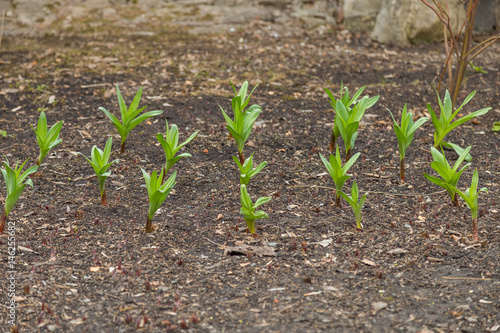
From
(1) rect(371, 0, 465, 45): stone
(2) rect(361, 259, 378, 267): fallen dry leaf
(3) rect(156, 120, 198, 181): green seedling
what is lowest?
(2) rect(361, 259, 378, 267): fallen dry leaf

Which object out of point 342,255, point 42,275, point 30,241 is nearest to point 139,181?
point 30,241

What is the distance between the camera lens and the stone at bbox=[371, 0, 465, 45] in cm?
626

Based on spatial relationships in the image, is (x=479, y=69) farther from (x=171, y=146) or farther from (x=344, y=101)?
(x=171, y=146)

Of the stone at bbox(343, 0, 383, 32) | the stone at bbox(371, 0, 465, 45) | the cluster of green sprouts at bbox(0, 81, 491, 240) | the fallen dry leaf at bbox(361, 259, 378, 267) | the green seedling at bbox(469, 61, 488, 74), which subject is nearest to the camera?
the fallen dry leaf at bbox(361, 259, 378, 267)

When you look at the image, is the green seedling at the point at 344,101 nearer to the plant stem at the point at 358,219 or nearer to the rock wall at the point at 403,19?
the plant stem at the point at 358,219

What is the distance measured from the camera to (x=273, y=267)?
2.56 metres

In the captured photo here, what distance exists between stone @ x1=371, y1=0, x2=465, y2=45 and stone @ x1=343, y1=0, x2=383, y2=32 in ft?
0.64

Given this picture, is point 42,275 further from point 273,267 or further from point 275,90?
point 275,90

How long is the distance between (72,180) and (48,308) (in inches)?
52.8

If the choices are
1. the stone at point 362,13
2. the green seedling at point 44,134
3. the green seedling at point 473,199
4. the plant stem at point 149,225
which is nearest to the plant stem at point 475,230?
the green seedling at point 473,199

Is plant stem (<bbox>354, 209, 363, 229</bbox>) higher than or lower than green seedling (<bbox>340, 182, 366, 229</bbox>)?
lower

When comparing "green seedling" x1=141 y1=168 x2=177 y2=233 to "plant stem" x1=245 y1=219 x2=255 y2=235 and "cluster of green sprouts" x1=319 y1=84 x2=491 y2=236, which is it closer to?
"plant stem" x1=245 y1=219 x2=255 y2=235

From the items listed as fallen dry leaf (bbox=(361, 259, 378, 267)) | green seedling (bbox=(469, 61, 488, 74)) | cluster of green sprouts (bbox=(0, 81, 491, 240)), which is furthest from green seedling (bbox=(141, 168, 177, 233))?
green seedling (bbox=(469, 61, 488, 74))

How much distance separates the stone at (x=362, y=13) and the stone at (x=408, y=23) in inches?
7.6
